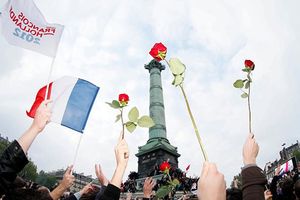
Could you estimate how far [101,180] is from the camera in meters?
2.52

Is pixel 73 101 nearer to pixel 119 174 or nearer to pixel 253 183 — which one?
pixel 119 174

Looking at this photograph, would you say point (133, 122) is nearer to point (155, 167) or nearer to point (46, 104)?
point (46, 104)

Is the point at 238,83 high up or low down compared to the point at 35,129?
up

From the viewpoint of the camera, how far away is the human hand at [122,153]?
172 cm

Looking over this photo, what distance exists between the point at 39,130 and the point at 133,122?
59 centimetres

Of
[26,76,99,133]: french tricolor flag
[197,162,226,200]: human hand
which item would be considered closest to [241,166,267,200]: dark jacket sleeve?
[197,162,226,200]: human hand

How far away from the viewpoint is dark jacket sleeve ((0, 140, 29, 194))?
4.58 feet

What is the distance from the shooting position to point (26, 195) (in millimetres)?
1608

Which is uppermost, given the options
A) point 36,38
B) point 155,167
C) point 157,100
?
point 157,100

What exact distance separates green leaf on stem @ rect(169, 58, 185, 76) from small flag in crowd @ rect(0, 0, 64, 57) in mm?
1932

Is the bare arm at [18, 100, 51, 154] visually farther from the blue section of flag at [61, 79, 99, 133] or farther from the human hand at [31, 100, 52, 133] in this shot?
the blue section of flag at [61, 79, 99, 133]

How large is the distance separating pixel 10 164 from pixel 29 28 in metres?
2.10

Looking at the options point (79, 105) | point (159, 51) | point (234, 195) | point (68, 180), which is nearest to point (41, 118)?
point (159, 51)

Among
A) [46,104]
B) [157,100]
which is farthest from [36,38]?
[157,100]
